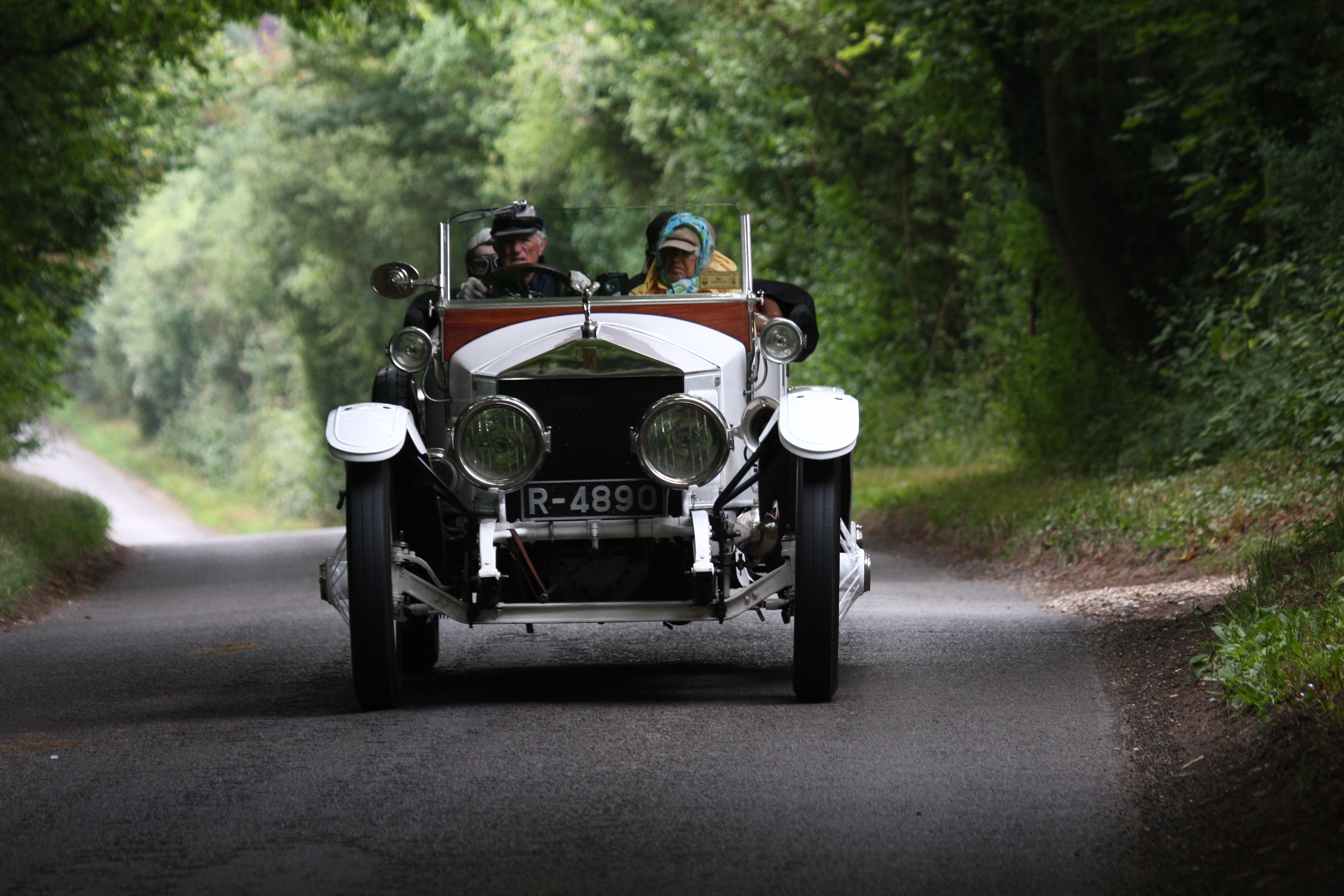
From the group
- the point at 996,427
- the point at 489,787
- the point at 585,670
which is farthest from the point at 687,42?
the point at 489,787

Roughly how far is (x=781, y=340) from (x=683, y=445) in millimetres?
825

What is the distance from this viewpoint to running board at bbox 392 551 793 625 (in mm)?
6438

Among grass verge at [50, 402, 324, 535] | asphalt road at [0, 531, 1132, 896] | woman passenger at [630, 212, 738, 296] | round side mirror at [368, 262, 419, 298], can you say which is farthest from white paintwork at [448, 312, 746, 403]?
grass verge at [50, 402, 324, 535]

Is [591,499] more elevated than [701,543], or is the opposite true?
[591,499]

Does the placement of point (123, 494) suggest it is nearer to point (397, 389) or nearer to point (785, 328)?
point (397, 389)

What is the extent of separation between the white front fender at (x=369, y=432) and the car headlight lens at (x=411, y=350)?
42 cm

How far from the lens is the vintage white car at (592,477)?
6.36 meters

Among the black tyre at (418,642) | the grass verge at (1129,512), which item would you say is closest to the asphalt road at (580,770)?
the black tyre at (418,642)

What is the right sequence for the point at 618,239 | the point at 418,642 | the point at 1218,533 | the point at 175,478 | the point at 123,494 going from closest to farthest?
1. the point at 418,642
2. the point at 618,239
3. the point at 1218,533
4. the point at 123,494
5. the point at 175,478

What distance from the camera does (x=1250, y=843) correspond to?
14.2 feet

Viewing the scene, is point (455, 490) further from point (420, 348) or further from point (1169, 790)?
point (1169, 790)

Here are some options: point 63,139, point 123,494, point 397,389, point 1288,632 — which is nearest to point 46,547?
point 63,139

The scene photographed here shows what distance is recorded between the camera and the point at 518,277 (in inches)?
303

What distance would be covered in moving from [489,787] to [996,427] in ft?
50.1
